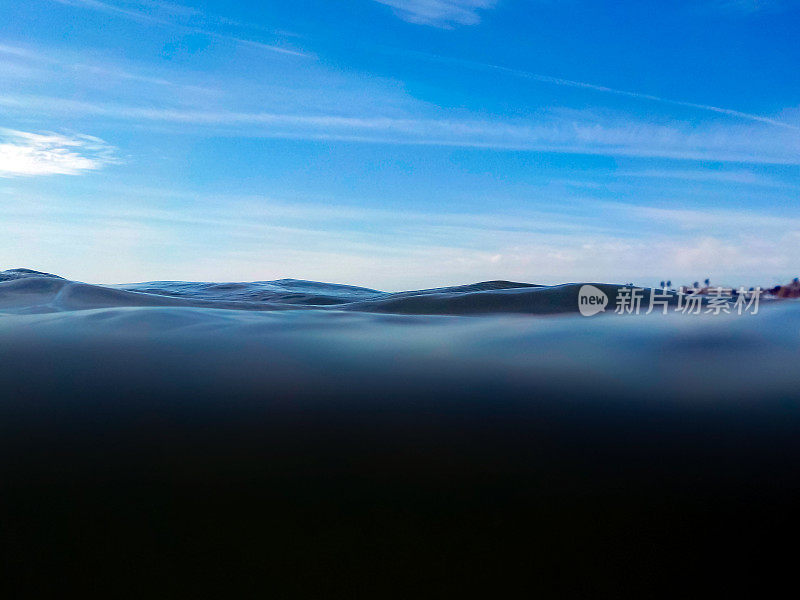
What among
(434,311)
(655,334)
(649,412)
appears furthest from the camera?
(434,311)

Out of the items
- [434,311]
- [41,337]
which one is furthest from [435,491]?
[434,311]

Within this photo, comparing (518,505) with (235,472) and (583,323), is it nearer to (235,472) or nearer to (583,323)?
(235,472)

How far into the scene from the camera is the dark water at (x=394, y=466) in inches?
34.8

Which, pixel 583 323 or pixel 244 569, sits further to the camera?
pixel 583 323

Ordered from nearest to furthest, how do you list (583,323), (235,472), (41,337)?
(235,472) < (41,337) < (583,323)

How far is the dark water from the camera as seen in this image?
883 mm

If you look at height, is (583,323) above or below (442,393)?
above

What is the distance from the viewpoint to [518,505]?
0.95 metres

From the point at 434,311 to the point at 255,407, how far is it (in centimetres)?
151

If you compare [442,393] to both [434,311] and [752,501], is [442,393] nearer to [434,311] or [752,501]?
[752,501]

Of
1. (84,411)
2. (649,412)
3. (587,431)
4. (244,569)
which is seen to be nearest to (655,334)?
(649,412)

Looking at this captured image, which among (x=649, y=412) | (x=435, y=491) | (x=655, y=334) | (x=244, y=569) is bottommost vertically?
(x=244, y=569)

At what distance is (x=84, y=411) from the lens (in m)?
1.20

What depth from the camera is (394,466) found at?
1028 millimetres
